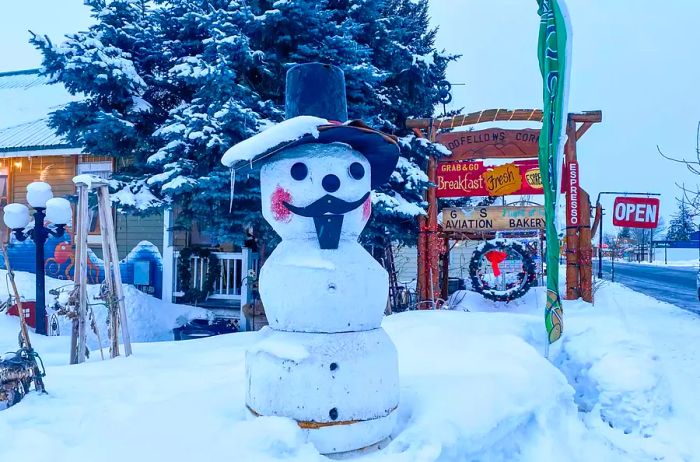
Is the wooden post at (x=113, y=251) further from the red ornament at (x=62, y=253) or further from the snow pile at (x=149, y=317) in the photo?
the red ornament at (x=62, y=253)

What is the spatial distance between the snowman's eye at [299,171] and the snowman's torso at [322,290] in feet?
1.52

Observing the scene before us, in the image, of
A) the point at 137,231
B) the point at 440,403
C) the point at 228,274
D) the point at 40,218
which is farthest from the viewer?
the point at 137,231

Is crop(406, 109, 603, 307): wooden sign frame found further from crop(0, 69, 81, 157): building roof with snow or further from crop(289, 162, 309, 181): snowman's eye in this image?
crop(0, 69, 81, 157): building roof with snow

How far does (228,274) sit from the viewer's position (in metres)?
10.9

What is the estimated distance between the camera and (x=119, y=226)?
13242mm

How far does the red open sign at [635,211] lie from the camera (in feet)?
48.6

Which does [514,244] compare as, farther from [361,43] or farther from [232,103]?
[232,103]

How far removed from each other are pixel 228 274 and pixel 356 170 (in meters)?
7.39

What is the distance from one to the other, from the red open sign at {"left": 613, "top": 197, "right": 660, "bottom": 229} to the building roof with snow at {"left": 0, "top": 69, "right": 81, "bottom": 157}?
1361cm

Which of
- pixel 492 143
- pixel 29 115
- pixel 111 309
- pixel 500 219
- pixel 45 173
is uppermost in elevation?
pixel 29 115

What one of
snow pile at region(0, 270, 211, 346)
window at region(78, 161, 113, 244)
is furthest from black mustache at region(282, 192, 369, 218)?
window at region(78, 161, 113, 244)

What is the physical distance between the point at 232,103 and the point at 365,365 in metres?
5.05

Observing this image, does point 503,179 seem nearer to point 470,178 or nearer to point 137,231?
point 470,178

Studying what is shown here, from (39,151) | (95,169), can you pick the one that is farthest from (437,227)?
(39,151)
